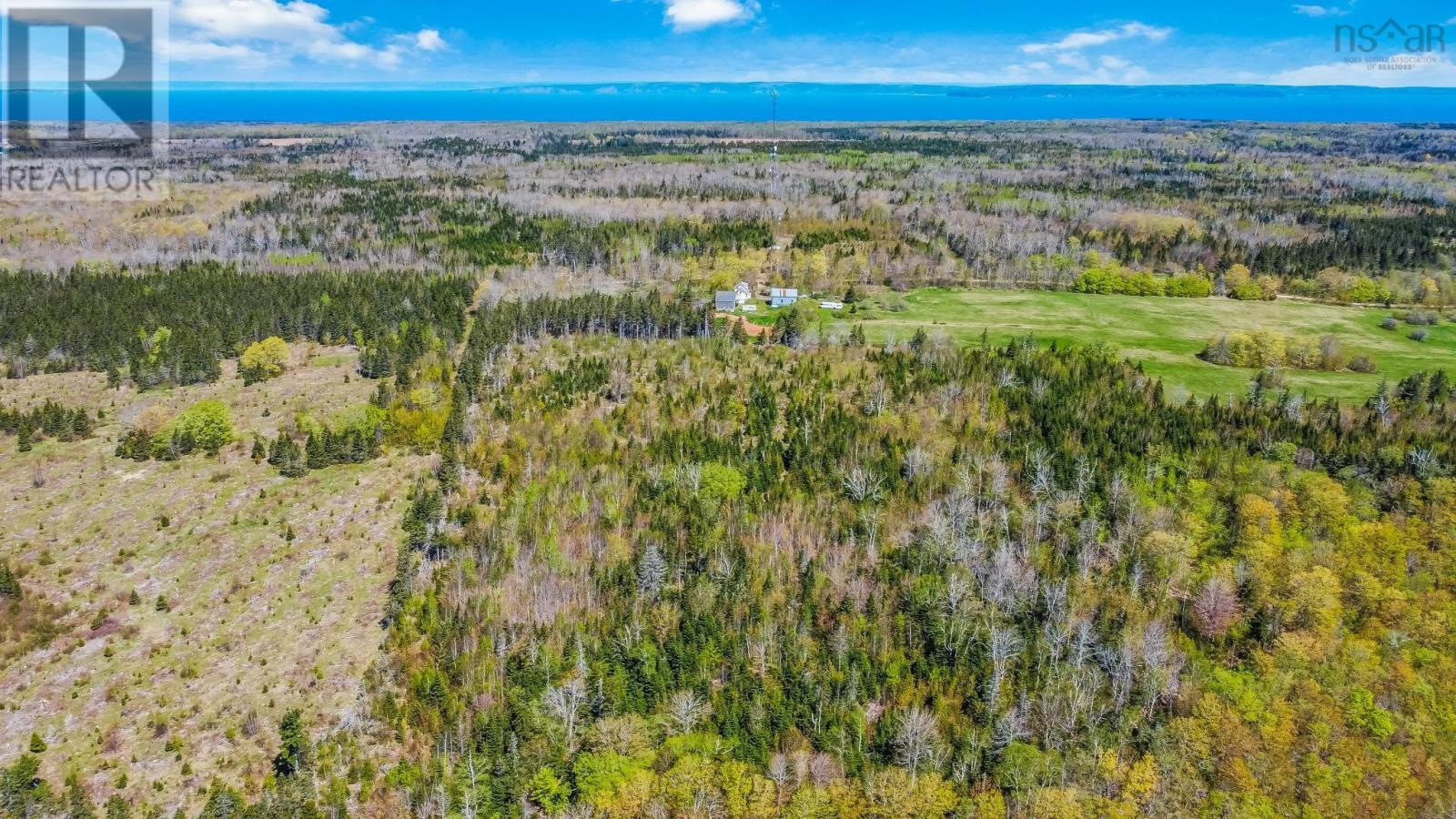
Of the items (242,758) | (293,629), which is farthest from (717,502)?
(242,758)

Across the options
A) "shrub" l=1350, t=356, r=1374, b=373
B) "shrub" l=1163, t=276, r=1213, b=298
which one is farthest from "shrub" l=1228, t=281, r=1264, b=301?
"shrub" l=1350, t=356, r=1374, b=373

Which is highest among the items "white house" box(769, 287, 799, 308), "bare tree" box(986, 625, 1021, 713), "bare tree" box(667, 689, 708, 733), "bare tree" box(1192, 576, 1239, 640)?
"white house" box(769, 287, 799, 308)

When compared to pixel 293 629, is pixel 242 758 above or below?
below

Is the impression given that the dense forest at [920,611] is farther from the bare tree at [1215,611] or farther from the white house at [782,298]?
the white house at [782,298]

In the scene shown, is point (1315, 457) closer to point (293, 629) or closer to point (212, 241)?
point (293, 629)

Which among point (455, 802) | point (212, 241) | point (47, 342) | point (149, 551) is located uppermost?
point (212, 241)

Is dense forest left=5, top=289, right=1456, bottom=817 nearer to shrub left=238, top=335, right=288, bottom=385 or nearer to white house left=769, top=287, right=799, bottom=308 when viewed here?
shrub left=238, top=335, right=288, bottom=385

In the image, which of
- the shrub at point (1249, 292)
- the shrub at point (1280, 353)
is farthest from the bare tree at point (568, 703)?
the shrub at point (1249, 292)
